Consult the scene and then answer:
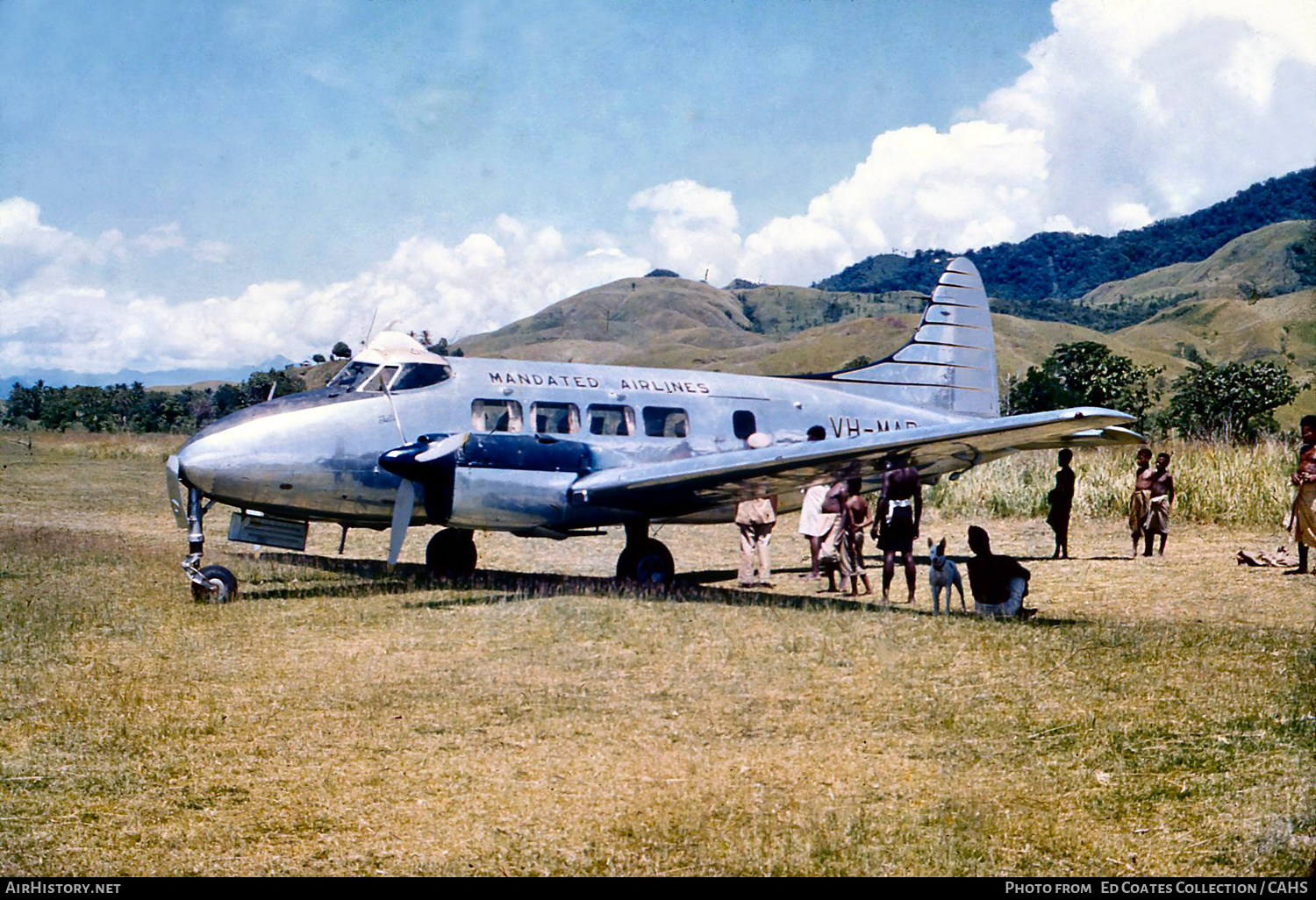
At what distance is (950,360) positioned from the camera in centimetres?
2178

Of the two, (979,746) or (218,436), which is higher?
(218,436)

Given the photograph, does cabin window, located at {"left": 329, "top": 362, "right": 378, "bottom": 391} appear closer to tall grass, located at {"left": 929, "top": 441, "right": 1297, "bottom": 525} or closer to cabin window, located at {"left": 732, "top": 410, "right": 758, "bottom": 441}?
cabin window, located at {"left": 732, "top": 410, "right": 758, "bottom": 441}

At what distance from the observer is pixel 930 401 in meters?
21.4

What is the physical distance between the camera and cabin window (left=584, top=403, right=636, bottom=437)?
16.4m

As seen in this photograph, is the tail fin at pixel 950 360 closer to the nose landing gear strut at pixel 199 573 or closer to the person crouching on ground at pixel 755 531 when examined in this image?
the person crouching on ground at pixel 755 531

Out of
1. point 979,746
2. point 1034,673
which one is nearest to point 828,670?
point 1034,673

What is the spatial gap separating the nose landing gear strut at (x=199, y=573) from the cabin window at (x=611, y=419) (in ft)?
17.4

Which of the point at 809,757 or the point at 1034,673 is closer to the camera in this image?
the point at 809,757

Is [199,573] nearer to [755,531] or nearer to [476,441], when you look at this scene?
[476,441]

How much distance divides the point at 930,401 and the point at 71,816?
17.5 metres

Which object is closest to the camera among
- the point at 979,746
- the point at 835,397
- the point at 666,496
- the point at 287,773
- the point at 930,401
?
the point at 287,773

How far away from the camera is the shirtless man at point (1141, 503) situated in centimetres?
2072

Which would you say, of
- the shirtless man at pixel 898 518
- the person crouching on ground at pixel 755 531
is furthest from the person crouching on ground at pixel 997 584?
the person crouching on ground at pixel 755 531

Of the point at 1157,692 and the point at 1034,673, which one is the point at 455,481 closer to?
the point at 1034,673
